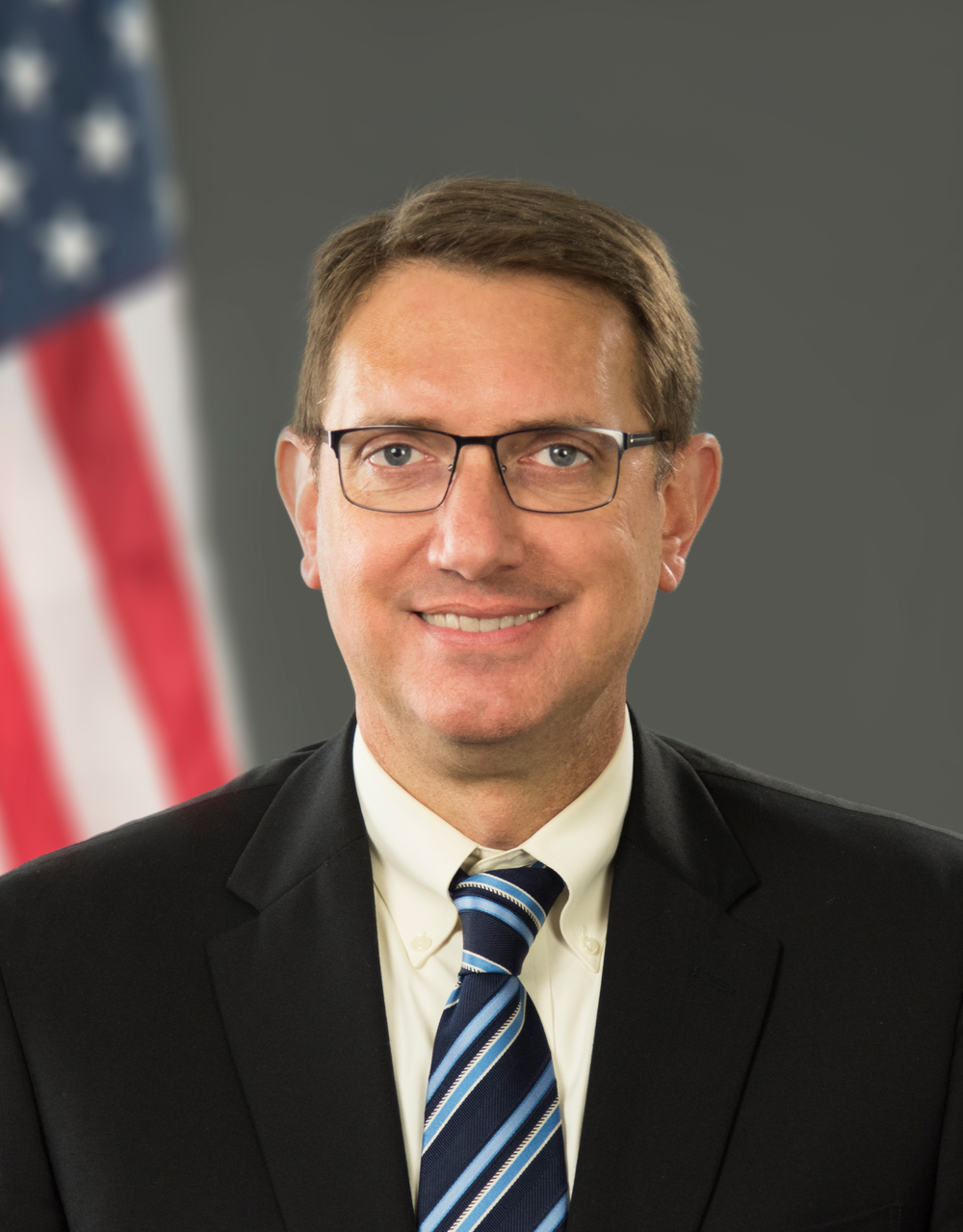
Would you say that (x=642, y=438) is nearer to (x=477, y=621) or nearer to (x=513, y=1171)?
(x=477, y=621)

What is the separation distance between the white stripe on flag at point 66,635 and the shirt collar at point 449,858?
2253 millimetres

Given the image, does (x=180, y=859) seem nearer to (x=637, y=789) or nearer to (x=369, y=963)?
(x=369, y=963)

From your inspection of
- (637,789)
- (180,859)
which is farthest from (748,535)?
(180,859)

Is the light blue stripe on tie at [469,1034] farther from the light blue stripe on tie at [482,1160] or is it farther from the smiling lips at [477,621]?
the smiling lips at [477,621]

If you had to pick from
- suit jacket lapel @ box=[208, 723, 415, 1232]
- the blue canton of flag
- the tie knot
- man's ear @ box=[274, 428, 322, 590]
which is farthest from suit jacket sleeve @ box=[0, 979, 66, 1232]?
the blue canton of flag

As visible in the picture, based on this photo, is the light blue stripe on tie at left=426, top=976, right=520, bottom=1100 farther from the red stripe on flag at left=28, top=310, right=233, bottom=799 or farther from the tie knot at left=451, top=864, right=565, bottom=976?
the red stripe on flag at left=28, top=310, right=233, bottom=799

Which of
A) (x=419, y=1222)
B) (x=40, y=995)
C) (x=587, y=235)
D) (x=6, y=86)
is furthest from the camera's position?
(x=6, y=86)

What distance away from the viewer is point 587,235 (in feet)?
6.27

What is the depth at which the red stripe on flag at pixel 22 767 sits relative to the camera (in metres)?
3.98

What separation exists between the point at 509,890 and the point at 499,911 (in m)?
0.03

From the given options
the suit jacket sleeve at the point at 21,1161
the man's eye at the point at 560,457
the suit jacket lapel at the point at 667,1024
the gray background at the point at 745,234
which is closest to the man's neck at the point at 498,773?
the suit jacket lapel at the point at 667,1024

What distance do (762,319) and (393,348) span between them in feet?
8.04

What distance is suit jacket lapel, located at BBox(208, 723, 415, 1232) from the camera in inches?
65.5

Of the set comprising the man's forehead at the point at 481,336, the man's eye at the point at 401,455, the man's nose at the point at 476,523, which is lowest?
the man's nose at the point at 476,523
